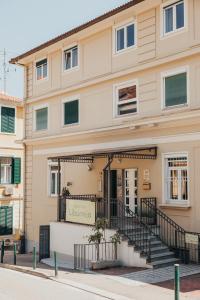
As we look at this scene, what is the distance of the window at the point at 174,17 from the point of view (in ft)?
53.5

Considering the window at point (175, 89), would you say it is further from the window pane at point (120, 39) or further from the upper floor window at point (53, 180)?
the upper floor window at point (53, 180)

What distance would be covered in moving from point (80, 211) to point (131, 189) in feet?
8.15

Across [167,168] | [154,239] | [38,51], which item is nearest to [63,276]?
[154,239]

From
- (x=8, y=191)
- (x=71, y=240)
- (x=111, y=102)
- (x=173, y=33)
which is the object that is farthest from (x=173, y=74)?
(x=8, y=191)

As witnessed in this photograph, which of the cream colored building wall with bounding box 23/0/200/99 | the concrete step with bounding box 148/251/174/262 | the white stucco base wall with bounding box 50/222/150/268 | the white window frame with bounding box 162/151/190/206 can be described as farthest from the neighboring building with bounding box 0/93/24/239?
the concrete step with bounding box 148/251/174/262

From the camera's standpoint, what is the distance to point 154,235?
52.7 ft

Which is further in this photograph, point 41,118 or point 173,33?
point 41,118

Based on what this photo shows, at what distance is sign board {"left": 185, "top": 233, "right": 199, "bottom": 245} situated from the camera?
14.2 meters

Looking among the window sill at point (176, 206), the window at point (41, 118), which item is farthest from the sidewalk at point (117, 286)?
the window at point (41, 118)

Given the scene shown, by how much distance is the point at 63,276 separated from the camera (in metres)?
14.0

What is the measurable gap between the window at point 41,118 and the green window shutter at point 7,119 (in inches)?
264

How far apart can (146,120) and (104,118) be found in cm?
299

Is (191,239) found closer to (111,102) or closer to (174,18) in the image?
(111,102)

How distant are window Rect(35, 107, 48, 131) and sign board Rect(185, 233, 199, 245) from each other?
36.2 ft
